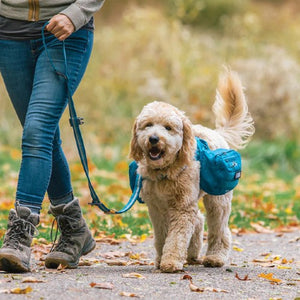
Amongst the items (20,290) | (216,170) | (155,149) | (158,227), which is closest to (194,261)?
(158,227)

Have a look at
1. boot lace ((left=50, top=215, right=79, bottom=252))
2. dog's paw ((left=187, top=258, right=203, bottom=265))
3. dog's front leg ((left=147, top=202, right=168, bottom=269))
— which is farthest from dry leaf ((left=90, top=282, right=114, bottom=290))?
dog's paw ((left=187, top=258, right=203, bottom=265))

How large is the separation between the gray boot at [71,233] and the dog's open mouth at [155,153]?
0.58 m

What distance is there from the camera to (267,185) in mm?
9672

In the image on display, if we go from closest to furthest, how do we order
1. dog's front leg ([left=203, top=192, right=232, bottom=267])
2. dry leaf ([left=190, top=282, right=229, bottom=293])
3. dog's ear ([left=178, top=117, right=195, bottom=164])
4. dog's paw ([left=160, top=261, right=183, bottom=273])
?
dry leaf ([left=190, top=282, right=229, bottom=293]) < dog's paw ([left=160, top=261, right=183, bottom=273]) < dog's ear ([left=178, top=117, right=195, bottom=164]) < dog's front leg ([left=203, top=192, right=232, bottom=267])

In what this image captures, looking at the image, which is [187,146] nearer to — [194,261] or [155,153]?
[155,153]

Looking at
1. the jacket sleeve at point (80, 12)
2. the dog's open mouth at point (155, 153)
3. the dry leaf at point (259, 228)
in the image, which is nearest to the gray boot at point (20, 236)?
Result: the dog's open mouth at point (155, 153)

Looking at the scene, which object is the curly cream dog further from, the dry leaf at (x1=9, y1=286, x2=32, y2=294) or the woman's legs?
the dry leaf at (x1=9, y1=286, x2=32, y2=294)

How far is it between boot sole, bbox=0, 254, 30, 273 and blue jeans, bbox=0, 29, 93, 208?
33 cm

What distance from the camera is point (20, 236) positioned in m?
3.85

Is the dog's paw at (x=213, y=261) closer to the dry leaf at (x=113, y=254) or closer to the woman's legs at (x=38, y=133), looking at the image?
the dry leaf at (x=113, y=254)

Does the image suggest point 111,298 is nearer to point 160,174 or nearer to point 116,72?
point 160,174

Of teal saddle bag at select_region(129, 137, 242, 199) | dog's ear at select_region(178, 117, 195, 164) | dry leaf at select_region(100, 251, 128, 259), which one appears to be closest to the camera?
dog's ear at select_region(178, 117, 195, 164)

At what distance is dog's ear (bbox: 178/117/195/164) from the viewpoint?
4.28 metres

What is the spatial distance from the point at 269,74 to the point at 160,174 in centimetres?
828
